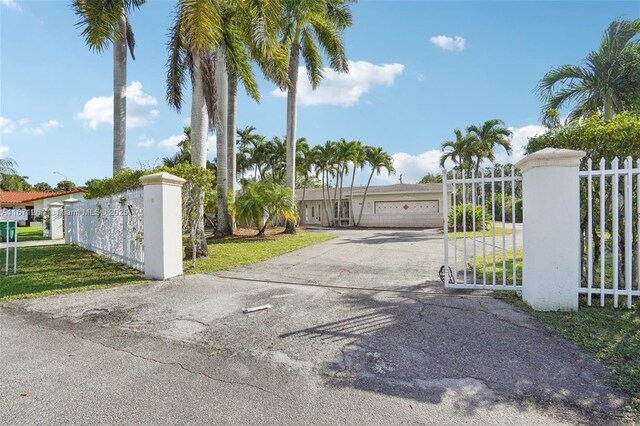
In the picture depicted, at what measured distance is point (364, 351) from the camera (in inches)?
140

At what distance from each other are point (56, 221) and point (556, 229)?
73.9 feet

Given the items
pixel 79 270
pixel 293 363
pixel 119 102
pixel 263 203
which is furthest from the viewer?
pixel 263 203

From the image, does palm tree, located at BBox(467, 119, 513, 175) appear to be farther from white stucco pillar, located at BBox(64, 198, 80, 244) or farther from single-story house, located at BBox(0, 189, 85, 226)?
single-story house, located at BBox(0, 189, 85, 226)

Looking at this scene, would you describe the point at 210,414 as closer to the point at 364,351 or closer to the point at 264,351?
the point at 264,351

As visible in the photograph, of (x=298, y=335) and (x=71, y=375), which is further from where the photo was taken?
(x=298, y=335)

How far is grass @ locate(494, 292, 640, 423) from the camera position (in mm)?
2857

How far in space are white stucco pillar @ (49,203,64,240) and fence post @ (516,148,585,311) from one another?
22.1 metres

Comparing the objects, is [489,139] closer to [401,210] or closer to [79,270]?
[401,210]

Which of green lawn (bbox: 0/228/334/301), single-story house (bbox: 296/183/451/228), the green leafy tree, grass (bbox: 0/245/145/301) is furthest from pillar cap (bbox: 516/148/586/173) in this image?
the green leafy tree

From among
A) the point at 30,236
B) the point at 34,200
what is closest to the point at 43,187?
the point at 34,200

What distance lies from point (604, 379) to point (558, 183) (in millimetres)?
2673

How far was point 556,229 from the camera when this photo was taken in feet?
15.4

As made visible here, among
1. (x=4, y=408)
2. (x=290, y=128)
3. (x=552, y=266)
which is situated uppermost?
(x=290, y=128)

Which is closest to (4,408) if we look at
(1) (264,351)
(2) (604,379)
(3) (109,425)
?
(3) (109,425)
